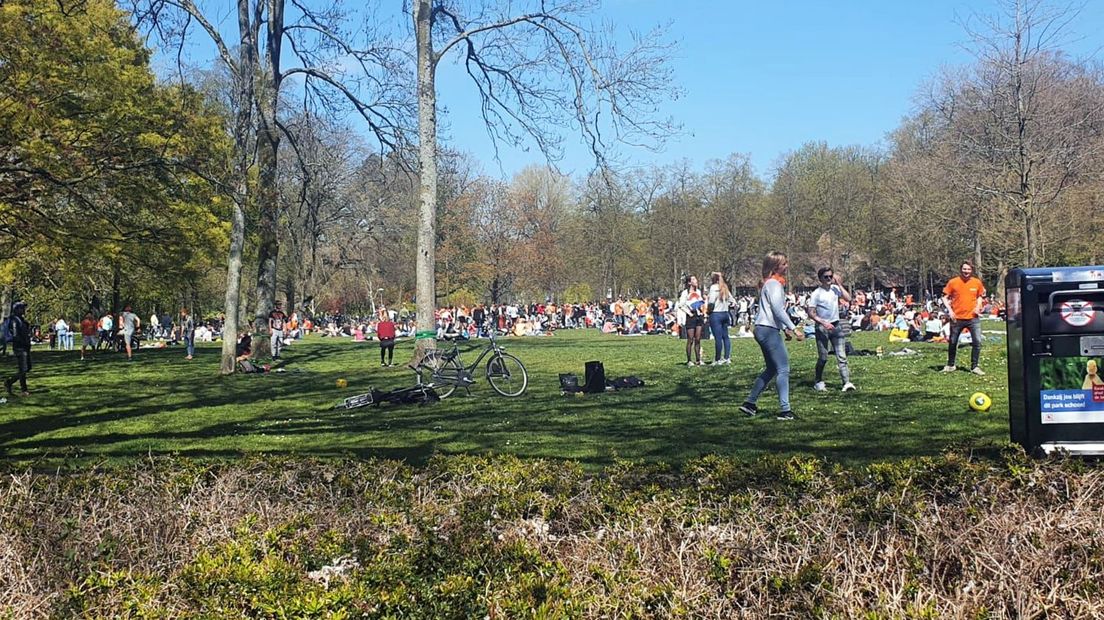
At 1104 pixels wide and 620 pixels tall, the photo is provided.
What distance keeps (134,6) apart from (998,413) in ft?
53.7

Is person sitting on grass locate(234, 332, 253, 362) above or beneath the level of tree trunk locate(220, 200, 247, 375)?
beneath

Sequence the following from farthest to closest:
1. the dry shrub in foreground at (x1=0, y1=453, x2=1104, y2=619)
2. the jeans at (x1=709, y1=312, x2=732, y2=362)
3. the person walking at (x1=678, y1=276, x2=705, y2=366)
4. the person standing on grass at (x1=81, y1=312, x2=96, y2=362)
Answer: the person standing on grass at (x1=81, y1=312, x2=96, y2=362) < the person walking at (x1=678, y1=276, x2=705, y2=366) < the jeans at (x1=709, y1=312, x2=732, y2=362) < the dry shrub in foreground at (x1=0, y1=453, x2=1104, y2=619)

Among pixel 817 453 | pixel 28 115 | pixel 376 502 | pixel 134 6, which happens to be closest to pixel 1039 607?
pixel 376 502

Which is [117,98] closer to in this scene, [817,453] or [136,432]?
[136,432]

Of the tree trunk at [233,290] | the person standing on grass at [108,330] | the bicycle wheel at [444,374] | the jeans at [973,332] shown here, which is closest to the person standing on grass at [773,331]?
the bicycle wheel at [444,374]

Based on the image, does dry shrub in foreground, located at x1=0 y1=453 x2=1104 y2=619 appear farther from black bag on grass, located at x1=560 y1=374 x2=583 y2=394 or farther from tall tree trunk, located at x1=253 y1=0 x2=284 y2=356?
tall tree trunk, located at x1=253 y1=0 x2=284 y2=356

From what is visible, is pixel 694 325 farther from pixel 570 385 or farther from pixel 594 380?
pixel 570 385

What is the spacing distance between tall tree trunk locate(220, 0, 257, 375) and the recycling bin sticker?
53.7 ft

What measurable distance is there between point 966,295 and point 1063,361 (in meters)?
8.43

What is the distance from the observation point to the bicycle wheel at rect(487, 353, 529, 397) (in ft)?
46.9

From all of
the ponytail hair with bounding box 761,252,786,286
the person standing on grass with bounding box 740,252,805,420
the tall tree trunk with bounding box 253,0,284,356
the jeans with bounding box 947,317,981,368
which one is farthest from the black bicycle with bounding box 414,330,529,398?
the tall tree trunk with bounding box 253,0,284,356

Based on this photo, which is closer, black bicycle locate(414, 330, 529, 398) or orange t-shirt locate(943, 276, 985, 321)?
black bicycle locate(414, 330, 529, 398)

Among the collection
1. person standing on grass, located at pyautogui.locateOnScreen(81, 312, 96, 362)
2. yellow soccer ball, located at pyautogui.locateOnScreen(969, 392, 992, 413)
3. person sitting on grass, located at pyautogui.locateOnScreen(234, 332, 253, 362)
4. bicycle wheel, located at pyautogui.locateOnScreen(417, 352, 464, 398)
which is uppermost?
person standing on grass, located at pyautogui.locateOnScreen(81, 312, 96, 362)

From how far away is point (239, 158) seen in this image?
19.9 metres
